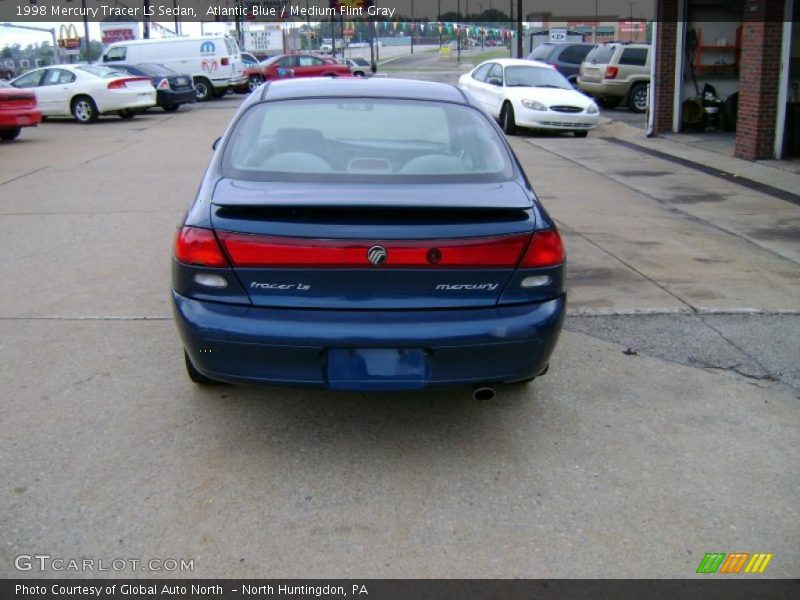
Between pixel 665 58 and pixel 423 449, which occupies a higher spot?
pixel 665 58

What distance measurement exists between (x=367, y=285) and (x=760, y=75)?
1134 centimetres

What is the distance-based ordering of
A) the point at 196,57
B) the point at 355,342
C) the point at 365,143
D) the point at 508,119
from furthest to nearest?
the point at 196,57 < the point at 508,119 < the point at 365,143 < the point at 355,342

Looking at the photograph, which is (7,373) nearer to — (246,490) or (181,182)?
(246,490)

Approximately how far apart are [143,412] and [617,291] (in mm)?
3657

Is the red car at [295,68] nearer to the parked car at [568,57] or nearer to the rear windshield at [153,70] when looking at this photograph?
the rear windshield at [153,70]

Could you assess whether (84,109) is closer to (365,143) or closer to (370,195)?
(365,143)

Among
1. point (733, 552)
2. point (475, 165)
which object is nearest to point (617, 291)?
→ point (475, 165)

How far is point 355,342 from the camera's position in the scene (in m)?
3.45

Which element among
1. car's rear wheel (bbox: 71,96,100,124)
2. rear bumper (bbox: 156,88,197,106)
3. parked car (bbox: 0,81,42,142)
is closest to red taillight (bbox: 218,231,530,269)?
parked car (bbox: 0,81,42,142)

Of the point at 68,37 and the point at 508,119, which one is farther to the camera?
the point at 68,37

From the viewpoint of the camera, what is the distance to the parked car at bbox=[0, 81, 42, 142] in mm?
15992

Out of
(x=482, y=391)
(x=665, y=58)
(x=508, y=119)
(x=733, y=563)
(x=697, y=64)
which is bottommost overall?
(x=733, y=563)

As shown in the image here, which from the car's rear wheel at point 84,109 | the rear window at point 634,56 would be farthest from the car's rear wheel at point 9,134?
the rear window at point 634,56
